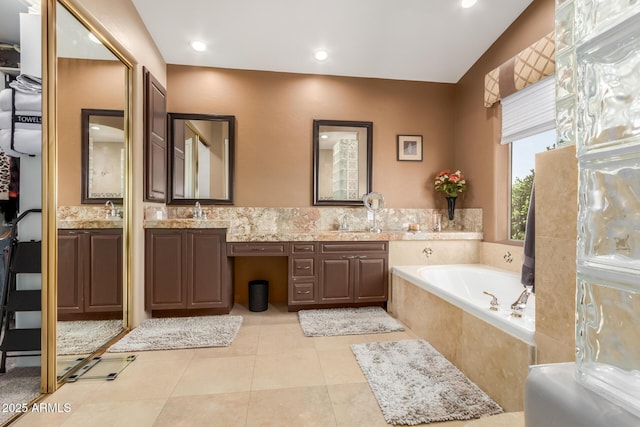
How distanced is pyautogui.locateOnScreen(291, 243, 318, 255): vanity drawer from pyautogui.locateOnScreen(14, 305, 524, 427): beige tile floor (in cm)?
98

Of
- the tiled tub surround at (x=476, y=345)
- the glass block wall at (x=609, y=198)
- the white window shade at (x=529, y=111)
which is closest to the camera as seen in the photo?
the glass block wall at (x=609, y=198)

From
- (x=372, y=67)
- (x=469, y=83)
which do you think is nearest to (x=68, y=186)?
(x=372, y=67)

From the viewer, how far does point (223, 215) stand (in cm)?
360

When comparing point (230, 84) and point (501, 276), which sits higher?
point (230, 84)

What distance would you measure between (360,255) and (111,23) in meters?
3.03

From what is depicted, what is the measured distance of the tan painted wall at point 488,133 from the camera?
2.83 meters

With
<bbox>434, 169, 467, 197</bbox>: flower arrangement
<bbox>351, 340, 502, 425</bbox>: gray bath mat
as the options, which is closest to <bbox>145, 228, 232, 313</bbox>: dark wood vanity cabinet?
<bbox>351, 340, 502, 425</bbox>: gray bath mat

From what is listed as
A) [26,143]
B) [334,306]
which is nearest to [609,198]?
[26,143]

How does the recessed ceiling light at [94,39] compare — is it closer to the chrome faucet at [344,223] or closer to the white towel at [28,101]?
the white towel at [28,101]

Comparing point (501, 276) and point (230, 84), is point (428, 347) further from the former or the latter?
point (230, 84)

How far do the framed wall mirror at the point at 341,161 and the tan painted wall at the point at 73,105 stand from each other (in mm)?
2158

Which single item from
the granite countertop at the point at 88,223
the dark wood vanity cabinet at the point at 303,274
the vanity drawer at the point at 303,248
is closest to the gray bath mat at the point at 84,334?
the granite countertop at the point at 88,223

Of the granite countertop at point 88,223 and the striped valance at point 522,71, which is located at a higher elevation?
the striped valance at point 522,71

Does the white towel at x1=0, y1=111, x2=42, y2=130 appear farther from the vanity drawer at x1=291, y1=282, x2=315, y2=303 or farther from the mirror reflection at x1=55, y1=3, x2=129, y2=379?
the vanity drawer at x1=291, y1=282, x2=315, y2=303
